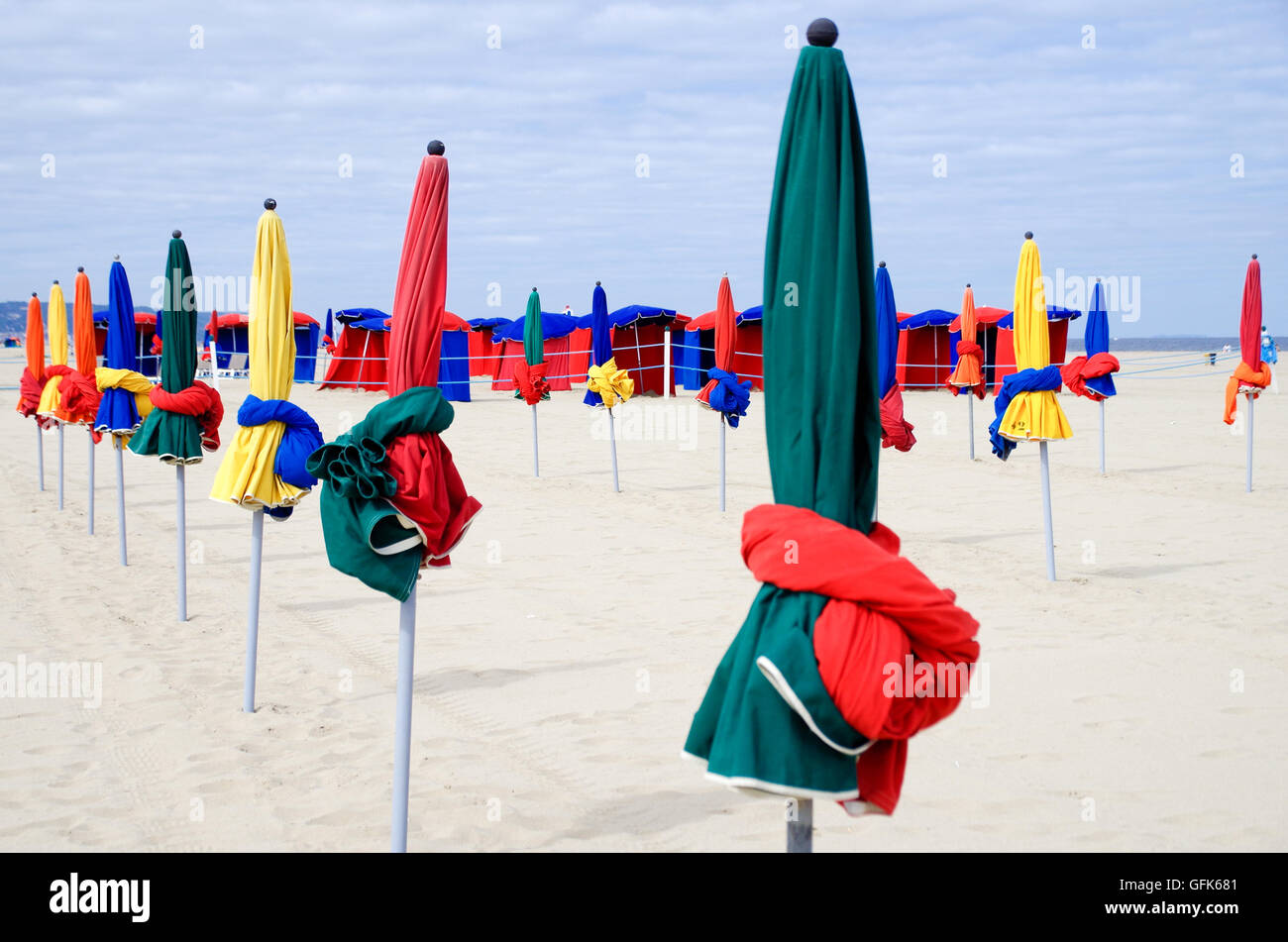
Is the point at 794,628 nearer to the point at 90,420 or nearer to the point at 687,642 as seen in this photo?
the point at 687,642

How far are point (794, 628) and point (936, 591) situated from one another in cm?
35

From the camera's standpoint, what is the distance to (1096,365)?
14117mm

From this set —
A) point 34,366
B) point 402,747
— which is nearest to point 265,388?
point 402,747

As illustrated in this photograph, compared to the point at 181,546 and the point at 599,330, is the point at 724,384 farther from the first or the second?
the point at 181,546

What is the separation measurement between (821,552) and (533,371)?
15.3 metres

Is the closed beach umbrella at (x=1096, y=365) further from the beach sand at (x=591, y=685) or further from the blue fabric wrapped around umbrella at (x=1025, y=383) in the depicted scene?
the blue fabric wrapped around umbrella at (x=1025, y=383)

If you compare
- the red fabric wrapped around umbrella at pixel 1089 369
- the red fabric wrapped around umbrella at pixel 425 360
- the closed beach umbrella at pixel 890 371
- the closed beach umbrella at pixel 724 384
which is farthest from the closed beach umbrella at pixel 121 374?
the red fabric wrapped around umbrella at pixel 1089 369

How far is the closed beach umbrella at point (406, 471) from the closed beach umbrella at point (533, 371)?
12.2m

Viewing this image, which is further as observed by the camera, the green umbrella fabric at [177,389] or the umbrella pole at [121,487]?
the umbrella pole at [121,487]

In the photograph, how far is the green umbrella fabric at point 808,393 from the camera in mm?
2475

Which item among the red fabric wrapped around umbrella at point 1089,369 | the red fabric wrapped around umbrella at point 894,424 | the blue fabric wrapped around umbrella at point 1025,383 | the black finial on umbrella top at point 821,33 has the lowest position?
the red fabric wrapped around umbrella at point 894,424

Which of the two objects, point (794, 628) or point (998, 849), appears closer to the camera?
point (794, 628)
